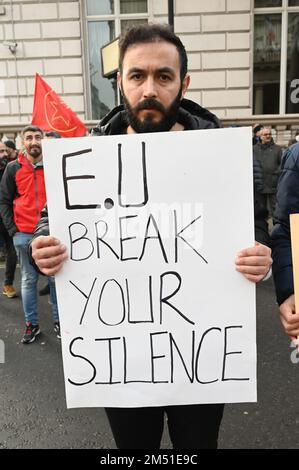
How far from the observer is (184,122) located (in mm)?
1574

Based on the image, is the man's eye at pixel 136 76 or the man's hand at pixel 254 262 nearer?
the man's hand at pixel 254 262

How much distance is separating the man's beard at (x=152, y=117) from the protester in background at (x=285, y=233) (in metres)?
0.43

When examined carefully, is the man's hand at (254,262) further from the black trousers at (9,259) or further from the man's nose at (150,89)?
the black trousers at (9,259)

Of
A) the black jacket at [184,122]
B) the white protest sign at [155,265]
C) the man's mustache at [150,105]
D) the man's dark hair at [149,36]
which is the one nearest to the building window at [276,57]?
the black jacket at [184,122]

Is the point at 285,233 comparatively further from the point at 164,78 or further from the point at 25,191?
the point at 25,191

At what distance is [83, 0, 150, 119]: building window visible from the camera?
32.1 ft

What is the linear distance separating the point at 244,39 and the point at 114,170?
9210 mm

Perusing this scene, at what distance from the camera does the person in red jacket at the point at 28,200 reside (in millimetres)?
3762

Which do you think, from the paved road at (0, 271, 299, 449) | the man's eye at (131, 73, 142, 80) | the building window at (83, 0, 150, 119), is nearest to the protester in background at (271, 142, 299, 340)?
the man's eye at (131, 73, 142, 80)

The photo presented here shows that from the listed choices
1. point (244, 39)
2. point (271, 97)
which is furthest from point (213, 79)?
point (271, 97)

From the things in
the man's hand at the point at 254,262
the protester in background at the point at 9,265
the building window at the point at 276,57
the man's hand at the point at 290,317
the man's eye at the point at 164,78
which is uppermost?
the building window at the point at 276,57

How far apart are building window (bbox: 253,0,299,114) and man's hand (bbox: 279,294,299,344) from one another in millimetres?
9620

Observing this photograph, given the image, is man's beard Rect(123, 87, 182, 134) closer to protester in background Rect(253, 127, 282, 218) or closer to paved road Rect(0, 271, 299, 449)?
paved road Rect(0, 271, 299, 449)

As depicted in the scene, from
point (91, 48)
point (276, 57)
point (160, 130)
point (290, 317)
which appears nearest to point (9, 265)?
Answer: point (160, 130)
